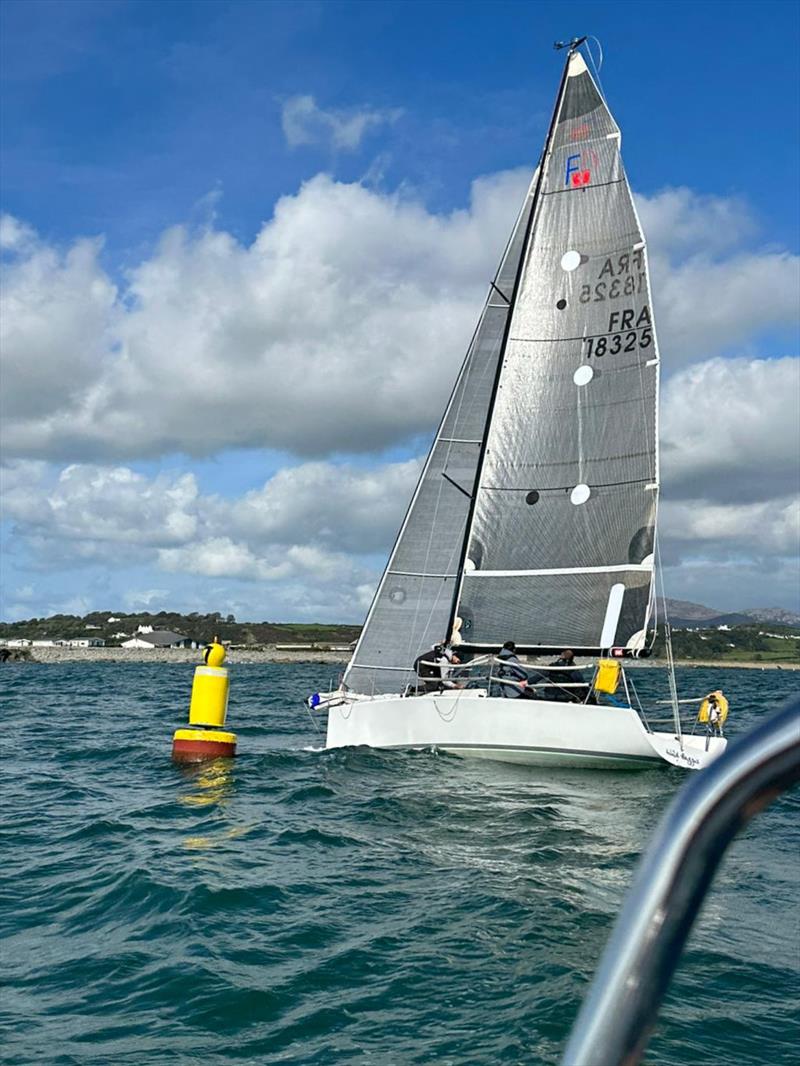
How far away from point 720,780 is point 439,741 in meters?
16.5

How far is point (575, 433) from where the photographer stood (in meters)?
20.6

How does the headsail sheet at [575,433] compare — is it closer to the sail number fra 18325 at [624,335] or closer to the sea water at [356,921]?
the sail number fra 18325 at [624,335]

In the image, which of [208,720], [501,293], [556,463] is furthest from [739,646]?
[208,720]

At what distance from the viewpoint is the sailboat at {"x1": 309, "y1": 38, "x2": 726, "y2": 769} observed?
65.5ft

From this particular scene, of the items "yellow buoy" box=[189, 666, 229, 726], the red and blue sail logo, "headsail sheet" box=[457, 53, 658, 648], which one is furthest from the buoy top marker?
the red and blue sail logo

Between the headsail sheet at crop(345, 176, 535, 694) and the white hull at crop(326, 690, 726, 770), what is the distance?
13.1ft

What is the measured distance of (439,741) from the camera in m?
17.3

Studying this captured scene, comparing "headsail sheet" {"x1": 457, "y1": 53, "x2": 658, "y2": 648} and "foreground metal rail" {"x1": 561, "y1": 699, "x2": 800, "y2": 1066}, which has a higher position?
"headsail sheet" {"x1": 457, "y1": 53, "x2": 658, "y2": 648}

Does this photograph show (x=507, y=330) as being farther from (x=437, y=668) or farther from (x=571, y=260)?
(x=437, y=668)

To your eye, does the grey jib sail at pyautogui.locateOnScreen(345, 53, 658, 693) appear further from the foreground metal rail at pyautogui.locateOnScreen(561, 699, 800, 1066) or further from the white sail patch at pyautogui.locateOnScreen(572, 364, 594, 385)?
the foreground metal rail at pyautogui.locateOnScreen(561, 699, 800, 1066)

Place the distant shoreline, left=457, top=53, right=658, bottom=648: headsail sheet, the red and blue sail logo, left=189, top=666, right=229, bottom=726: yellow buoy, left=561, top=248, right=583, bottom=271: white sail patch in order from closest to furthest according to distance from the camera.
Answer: left=189, top=666, right=229, bottom=726: yellow buoy < left=457, top=53, right=658, bottom=648: headsail sheet < left=561, top=248, right=583, bottom=271: white sail patch < the red and blue sail logo < the distant shoreline

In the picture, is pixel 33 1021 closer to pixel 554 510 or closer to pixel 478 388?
pixel 554 510

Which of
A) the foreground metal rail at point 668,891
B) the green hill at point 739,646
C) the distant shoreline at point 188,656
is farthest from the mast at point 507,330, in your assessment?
the green hill at point 739,646

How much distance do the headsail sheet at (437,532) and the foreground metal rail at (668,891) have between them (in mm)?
19782
